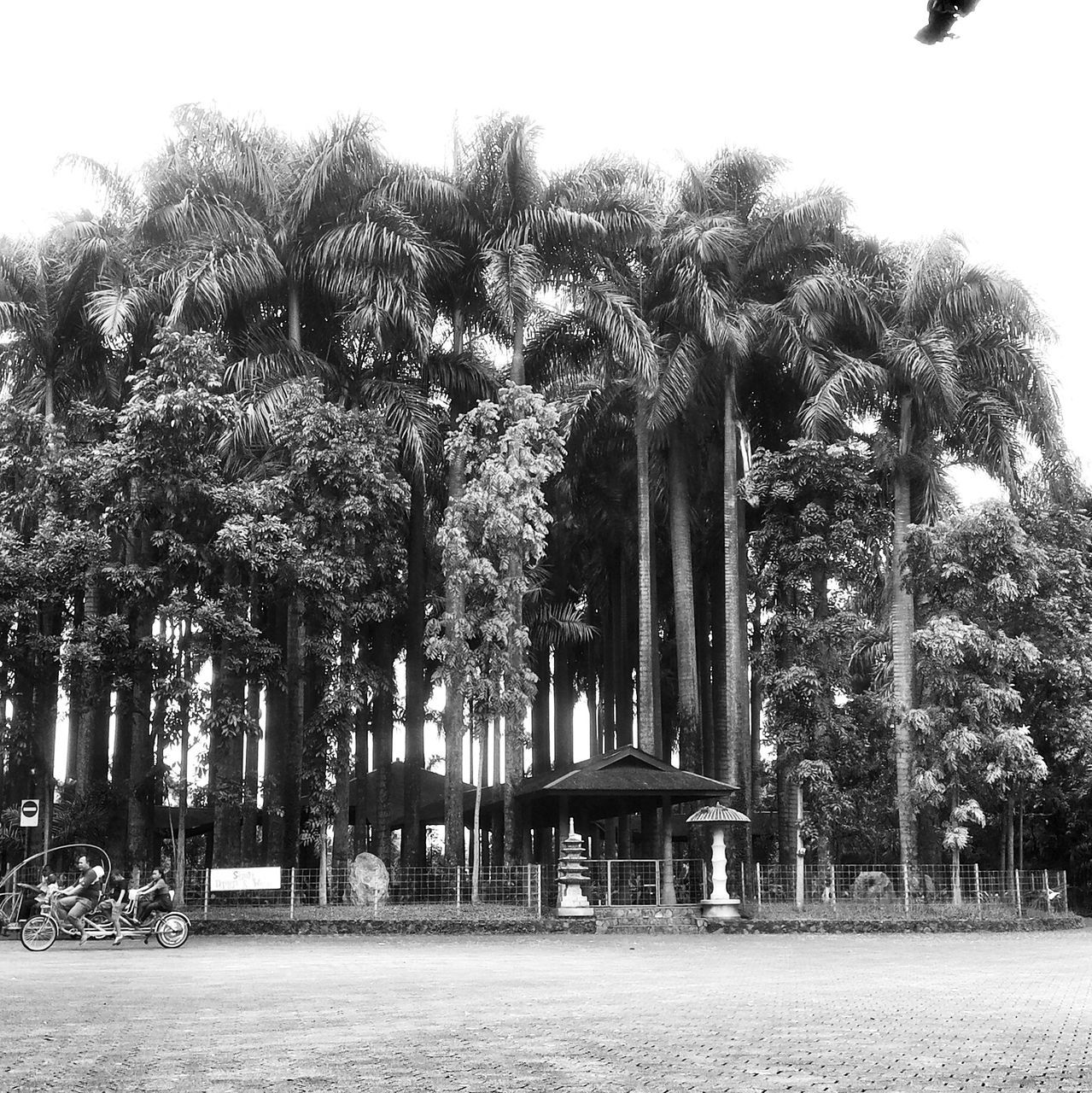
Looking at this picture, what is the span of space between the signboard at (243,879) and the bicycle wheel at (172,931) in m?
3.01

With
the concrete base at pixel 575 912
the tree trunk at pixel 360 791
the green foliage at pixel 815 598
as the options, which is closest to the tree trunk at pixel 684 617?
the green foliage at pixel 815 598

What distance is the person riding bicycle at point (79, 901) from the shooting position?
19.1 metres

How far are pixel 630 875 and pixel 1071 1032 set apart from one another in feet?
58.3

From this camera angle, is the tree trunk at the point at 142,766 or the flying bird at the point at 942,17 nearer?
the flying bird at the point at 942,17

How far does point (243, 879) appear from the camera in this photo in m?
22.5

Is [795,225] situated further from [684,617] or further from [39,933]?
[39,933]

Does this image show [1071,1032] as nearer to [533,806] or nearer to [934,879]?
[934,879]

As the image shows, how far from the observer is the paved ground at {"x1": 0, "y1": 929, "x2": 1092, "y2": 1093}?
696 centimetres

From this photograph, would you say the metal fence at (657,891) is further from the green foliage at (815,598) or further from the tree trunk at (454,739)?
the green foliage at (815,598)

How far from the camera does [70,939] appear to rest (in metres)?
20.6

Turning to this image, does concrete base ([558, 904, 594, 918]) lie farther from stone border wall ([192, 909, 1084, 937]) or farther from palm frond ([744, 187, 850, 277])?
palm frond ([744, 187, 850, 277])

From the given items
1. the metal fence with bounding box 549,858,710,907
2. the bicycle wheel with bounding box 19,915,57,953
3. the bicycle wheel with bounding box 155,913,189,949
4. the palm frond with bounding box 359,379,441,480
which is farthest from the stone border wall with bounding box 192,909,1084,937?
the palm frond with bounding box 359,379,441,480

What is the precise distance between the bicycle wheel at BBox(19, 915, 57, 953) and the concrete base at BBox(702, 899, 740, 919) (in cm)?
1151

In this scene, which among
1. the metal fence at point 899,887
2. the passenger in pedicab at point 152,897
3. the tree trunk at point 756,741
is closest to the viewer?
the passenger in pedicab at point 152,897
